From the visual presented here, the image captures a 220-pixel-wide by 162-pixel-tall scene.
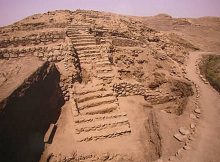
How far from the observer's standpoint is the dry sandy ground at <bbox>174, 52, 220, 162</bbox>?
619 cm

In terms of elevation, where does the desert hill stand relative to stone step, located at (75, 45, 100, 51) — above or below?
below

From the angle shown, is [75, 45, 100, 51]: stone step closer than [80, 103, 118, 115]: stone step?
No

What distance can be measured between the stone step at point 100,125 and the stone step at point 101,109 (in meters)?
0.59

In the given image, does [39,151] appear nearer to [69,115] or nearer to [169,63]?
[69,115]

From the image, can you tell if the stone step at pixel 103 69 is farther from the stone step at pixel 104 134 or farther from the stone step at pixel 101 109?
the stone step at pixel 104 134

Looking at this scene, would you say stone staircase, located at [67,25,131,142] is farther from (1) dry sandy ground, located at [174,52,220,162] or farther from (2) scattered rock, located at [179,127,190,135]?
(1) dry sandy ground, located at [174,52,220,162]

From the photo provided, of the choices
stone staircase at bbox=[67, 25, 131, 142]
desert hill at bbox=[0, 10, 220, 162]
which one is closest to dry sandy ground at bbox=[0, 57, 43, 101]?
desert hill at bbox=[0, 10, 220, 162]

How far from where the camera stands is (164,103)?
11000 millimetres

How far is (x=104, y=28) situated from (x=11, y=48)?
6624 mm

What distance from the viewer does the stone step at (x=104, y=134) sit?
304 inches

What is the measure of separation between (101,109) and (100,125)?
35.1 inches

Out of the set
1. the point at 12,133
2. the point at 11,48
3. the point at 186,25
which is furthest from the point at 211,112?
the point at 186,25

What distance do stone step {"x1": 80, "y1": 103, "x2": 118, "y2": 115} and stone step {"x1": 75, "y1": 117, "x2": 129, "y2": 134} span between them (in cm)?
59

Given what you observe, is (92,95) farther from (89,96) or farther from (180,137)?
(180,137)
